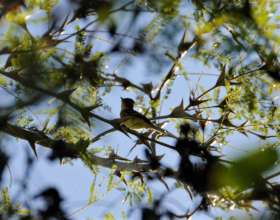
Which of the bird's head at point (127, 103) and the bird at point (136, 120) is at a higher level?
the bird's head at point (127, 103)

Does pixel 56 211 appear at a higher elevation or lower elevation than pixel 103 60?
lower

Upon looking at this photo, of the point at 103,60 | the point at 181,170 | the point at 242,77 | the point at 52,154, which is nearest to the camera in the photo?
the point at 181,170

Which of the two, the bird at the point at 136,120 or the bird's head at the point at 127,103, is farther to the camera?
the bird's head at the point at 127,103

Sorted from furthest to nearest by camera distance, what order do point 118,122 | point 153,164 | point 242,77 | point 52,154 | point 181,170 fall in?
1. point 242,77
2. point 118,122
3. point 52,154
4. point 153,164
5. point 181,170

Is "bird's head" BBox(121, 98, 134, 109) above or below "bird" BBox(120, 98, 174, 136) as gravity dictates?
above

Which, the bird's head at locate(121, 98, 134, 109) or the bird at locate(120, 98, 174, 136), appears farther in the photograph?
the bird's head at locate(121, 98, 134, 109)

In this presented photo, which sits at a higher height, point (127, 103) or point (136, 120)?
point (127, 103)

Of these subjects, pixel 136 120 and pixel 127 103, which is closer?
pixel 136 120

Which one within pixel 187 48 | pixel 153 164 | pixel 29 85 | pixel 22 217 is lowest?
pixel 22 217

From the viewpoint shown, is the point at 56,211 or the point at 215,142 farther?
the point at 215,142

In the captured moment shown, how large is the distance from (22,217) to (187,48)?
210 cm

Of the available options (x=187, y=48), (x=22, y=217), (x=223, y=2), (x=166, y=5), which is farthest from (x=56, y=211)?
(x=187, y=48)

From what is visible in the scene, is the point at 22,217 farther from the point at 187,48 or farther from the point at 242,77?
the point at 242,77

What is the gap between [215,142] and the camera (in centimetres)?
473
